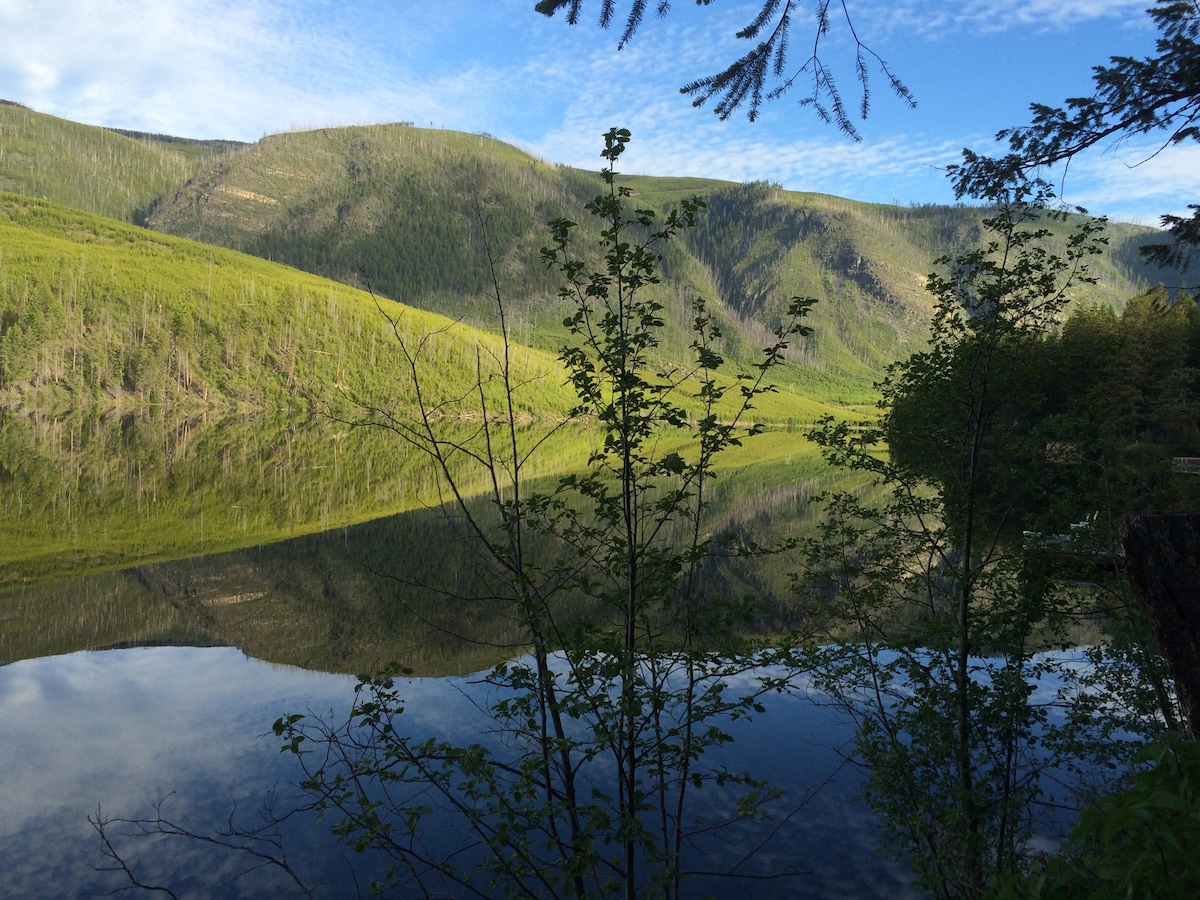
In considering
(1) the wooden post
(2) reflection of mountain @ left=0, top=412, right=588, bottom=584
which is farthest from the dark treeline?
(2) reflection of mountain @ left=0, top=412, right=588, bottom=584

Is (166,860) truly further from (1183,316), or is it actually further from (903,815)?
(1183,316)

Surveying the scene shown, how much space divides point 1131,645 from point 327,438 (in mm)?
92968

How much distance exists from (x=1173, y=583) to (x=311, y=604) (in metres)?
25.1

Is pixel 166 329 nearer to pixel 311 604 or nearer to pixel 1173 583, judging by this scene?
pixel 311 604

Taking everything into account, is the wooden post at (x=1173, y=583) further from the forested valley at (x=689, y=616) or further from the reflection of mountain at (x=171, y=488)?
the reflection of mountain at (x=171, y=488)

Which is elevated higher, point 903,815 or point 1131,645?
point 1131,645

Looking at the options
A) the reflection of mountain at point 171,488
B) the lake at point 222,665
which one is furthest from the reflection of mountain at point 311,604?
the reflection of mountain at point 171,488

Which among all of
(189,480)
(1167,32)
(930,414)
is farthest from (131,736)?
(189,480)

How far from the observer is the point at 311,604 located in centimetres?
2534

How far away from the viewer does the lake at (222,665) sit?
11.0 metres

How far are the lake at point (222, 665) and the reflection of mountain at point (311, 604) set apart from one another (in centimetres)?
11

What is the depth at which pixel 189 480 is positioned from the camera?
52.4m

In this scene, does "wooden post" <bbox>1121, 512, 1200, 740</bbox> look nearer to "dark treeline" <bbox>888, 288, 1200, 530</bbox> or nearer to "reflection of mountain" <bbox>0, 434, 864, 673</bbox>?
"dark treeline" <bbox>888, 288, 1200, 530</bbox>

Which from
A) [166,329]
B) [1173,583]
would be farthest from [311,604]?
[166,329]
